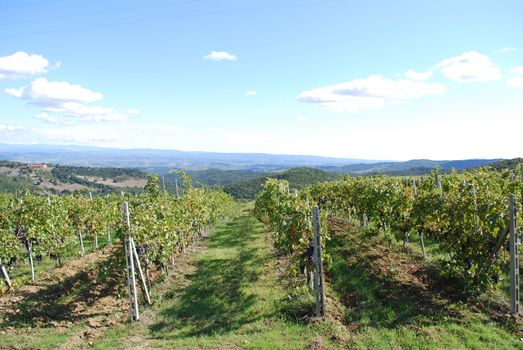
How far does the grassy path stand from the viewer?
8055mm

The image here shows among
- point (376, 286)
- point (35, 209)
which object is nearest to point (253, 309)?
point (376, 286)

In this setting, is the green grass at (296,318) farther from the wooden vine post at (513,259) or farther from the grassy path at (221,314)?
the wooden vine post at (513,259)

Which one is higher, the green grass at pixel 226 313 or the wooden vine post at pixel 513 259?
the wooden vine post at pixel 513 259

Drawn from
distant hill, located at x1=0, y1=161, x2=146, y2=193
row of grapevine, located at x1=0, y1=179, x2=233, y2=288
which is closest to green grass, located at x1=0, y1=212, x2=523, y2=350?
row of grapevine, located at x1=0, y1=179, x2=233, y2=288

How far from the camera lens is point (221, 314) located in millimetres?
10250

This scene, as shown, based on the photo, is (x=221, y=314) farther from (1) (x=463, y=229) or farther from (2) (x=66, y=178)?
(2) (x=66, y=178)

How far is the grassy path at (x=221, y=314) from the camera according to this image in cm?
805

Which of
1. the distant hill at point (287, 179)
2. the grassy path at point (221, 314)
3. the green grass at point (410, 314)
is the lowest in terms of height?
the distant hill at point (287, 179)

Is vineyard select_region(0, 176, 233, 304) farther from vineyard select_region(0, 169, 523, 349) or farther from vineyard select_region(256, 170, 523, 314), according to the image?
vineyard select_region(256, 170, 523, 314)

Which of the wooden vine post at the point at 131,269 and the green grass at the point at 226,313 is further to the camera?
the wooden vine post at the point at 131,269

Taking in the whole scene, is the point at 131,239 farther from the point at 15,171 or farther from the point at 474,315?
the point at 15,171

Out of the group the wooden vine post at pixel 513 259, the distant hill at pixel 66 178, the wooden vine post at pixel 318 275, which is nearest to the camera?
the wooden vine post at pixel 513 259

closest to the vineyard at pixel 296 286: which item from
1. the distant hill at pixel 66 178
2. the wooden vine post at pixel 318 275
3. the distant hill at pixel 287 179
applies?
the wooden vine post at pixel 318 275

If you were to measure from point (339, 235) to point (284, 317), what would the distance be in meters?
9.86
